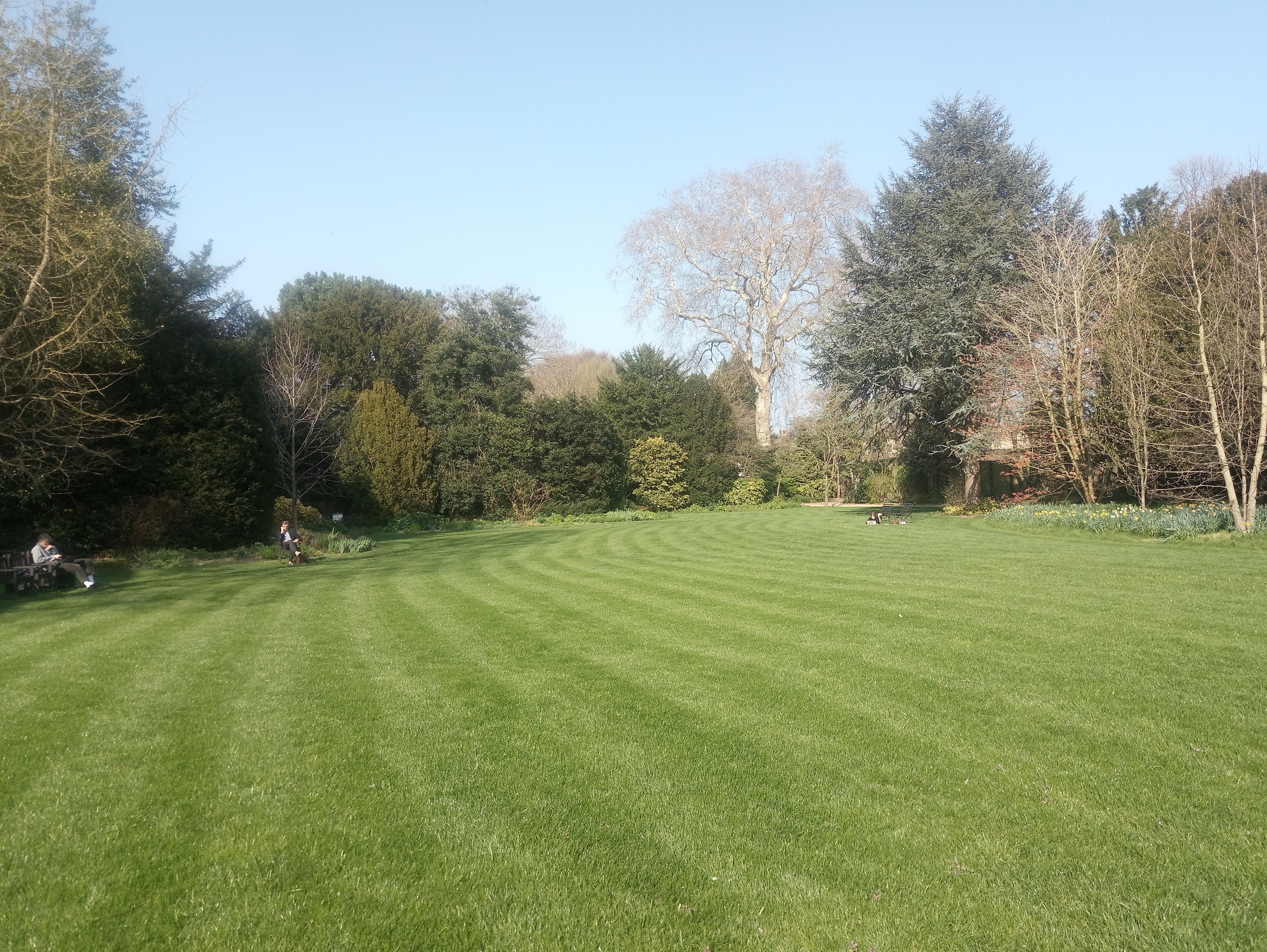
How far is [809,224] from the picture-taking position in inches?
1299

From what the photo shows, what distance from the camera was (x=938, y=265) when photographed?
23266 mm

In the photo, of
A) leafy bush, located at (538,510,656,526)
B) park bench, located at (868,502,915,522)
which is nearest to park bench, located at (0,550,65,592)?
leafy bush, located at (538,510,656,526)

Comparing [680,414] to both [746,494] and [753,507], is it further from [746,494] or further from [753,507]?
[753,507]

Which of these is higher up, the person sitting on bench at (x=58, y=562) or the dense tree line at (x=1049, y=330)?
the dense tree line at (x=1049, y=330)

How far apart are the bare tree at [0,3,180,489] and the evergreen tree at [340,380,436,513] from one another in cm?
1280

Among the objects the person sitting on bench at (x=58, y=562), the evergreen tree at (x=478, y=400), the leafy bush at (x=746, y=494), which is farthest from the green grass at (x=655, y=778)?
the leafy bush at (x=746, y=494)

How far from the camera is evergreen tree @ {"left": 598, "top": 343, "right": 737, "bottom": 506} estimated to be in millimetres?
33531

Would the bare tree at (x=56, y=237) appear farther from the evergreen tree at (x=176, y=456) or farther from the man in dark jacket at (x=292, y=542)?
the man in dark jacket at (x=292, y=542)

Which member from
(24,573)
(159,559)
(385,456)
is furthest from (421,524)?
(24,573)

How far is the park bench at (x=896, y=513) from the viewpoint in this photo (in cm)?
2218

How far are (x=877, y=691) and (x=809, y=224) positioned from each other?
3073cm

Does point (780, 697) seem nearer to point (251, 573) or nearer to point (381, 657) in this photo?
point (381, 657)

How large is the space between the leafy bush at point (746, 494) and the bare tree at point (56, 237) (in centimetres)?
2462

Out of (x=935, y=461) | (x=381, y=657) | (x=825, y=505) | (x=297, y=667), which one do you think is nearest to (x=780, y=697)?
(x=381, y=657)
